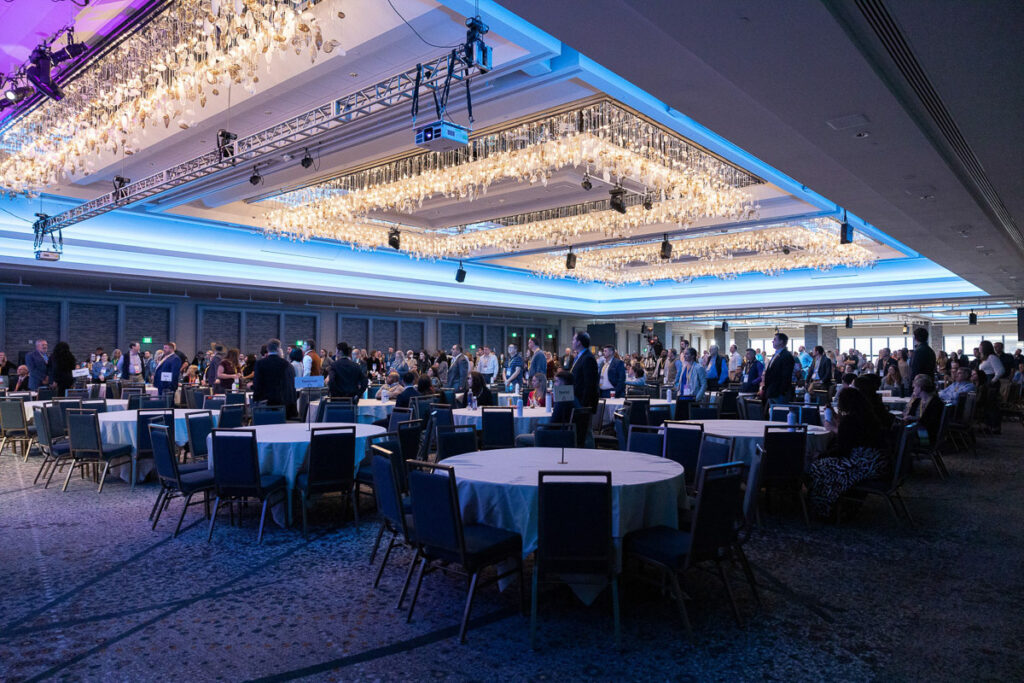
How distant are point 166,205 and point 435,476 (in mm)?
11449

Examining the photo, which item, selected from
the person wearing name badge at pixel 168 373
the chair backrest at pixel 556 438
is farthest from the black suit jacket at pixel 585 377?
the person wearing name badge at pixel 168 373

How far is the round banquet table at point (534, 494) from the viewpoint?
3.63m

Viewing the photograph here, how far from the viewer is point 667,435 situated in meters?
5.64

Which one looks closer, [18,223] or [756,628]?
[756,628]

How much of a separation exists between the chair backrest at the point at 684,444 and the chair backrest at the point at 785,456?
628 millimetres

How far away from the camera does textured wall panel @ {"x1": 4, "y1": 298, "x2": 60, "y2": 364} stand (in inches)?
611

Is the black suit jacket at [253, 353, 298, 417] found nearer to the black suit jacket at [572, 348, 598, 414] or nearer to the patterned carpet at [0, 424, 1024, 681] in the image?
the patterned carpet at [0, 424, 1024, 681]

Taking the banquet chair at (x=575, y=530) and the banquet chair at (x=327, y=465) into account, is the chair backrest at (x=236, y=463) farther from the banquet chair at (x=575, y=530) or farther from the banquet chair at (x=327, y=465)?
the banquet chair at (x=575, y=530)

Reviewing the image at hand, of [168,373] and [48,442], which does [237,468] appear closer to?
[48,442]

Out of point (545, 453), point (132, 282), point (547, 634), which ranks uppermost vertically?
point (132, 282)

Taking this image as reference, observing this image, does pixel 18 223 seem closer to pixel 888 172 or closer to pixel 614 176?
pixel 614 176

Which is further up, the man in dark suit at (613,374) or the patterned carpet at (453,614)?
the man in dark suit at (613,374)

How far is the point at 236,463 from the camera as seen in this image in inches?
202

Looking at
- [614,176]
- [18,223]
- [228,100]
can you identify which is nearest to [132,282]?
[18,223]
